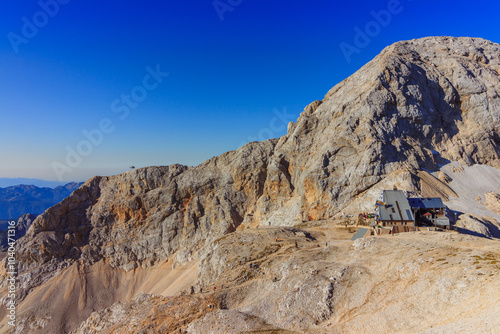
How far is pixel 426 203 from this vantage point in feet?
196

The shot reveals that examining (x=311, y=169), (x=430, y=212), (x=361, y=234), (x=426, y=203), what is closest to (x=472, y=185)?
(x=426, y=203)

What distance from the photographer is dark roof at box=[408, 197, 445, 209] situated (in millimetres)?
58969

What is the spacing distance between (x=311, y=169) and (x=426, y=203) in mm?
36672

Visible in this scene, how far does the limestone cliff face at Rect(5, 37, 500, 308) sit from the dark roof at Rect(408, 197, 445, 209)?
12.1 meters

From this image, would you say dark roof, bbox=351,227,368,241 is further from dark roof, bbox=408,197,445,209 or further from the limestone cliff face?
the limestone cliff face

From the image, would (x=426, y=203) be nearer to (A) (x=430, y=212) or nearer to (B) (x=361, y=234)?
(A) (x=430, y=212)

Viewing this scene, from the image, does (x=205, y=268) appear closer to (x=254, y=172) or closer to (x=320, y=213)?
(x=320, y=213)

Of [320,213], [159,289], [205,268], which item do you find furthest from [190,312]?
[159,289]

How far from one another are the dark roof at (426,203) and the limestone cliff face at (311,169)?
12.1m

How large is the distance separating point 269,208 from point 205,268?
154ft

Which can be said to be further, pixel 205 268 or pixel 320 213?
pixel 320 213

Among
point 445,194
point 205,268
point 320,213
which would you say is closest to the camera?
point 205,268

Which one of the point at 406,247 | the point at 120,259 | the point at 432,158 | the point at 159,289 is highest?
the point at 432,158

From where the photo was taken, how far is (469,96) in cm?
10044
